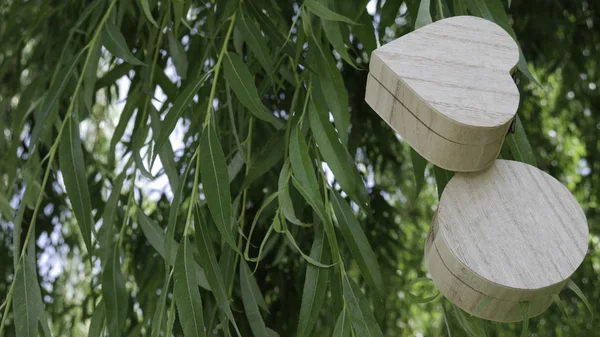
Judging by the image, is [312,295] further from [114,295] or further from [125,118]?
[125,118]

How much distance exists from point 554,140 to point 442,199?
1550 millimetres

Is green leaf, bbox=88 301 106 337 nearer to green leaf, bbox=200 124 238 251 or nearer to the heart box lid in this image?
green leaf, bbox=200 124 238 251

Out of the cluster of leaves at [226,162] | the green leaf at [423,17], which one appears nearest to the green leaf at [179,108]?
the cluster of leaves at [226,162]

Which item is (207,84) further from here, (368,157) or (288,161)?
→ (368,157)

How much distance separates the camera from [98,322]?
0.83 metres

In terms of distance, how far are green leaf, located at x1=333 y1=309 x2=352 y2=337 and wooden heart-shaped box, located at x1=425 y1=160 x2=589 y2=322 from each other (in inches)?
5.0

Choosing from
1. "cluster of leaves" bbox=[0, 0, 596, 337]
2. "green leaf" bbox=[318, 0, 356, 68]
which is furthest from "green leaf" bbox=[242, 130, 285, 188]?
"green leaf" bbox=[318, 0, 356, 68]

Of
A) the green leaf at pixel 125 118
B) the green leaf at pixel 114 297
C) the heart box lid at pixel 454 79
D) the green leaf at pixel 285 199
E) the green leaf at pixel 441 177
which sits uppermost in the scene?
the heart box lid at pixel 454 79

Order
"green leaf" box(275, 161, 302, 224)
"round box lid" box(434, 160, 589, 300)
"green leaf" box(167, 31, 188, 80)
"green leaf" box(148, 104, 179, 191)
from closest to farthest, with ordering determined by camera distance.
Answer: "round box lid" box(434, 160, 589, 300) → "green leaf" box(275, 161, 302, 224) → "green leaf" box(148, 104, 179, 191) → "green leaf" box(167, 31, 188, 80)

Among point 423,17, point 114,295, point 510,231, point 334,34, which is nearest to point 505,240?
point 510,231

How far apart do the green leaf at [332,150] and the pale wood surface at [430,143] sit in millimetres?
150

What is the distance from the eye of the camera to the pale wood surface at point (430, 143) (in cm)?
55

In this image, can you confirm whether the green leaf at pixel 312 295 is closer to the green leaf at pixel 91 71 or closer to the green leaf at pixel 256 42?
the green leaf at pixel 256 42

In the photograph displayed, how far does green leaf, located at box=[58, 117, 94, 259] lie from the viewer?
0.79 metres
